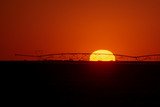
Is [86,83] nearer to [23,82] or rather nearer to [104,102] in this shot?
[104,102]

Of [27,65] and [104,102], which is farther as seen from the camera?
[27,65]

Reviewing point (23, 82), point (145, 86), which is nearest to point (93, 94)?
point (145, 86)

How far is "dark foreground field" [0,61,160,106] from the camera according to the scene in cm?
1120

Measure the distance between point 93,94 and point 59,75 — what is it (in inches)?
65.1

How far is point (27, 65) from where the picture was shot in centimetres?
1177

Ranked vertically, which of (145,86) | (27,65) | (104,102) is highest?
(27,65)

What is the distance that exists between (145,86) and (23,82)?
16.8 ft

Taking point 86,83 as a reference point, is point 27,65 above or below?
above

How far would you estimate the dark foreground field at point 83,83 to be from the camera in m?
11.2

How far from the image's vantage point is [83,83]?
11469mm

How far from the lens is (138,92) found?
1141cm

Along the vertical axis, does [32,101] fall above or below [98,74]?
below

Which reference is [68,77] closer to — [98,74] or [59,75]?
[59,75]

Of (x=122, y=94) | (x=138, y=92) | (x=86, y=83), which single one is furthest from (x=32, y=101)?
(x=138, y=92)
